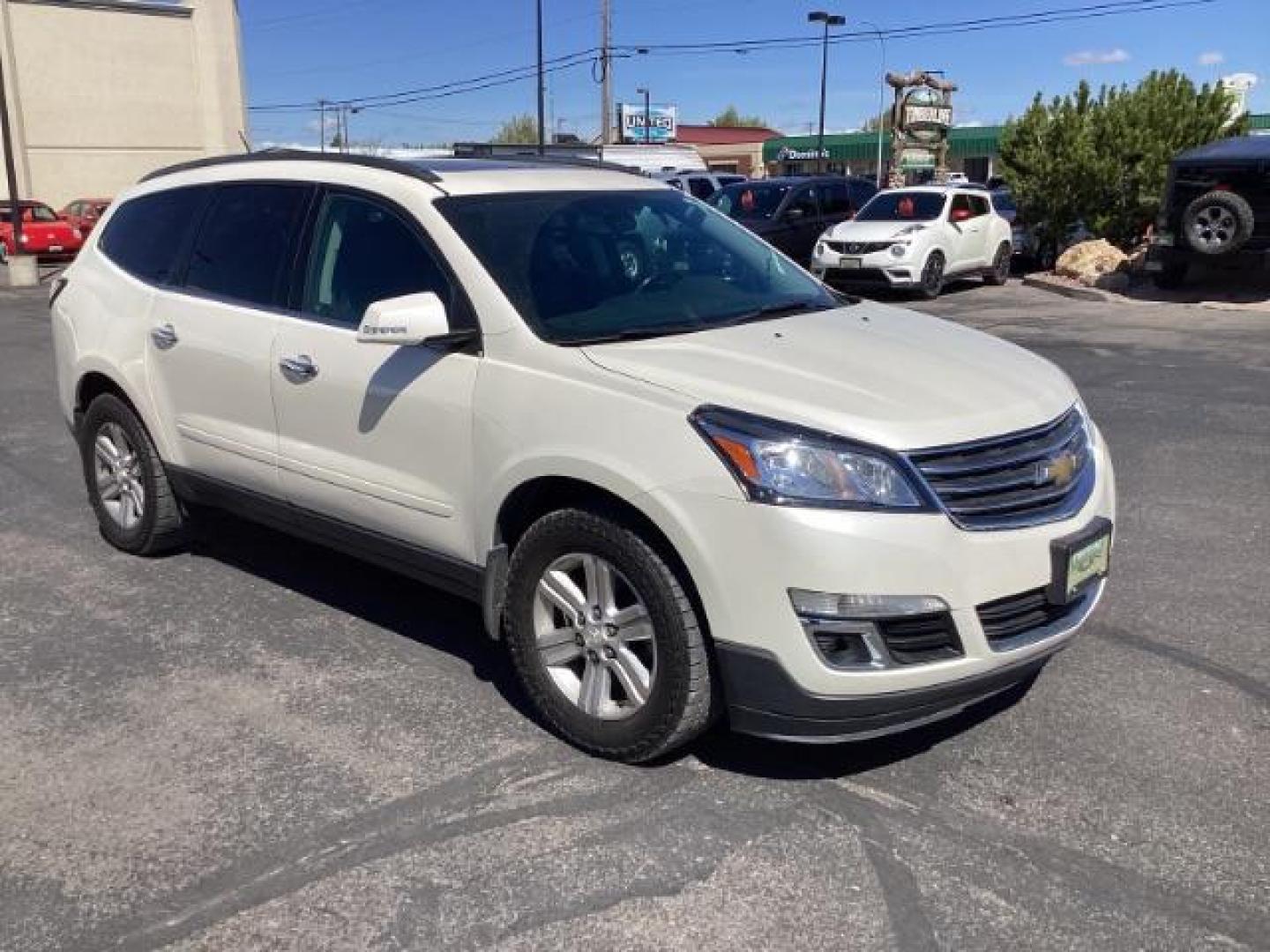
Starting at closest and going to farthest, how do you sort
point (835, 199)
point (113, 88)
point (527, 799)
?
point (527, 799)
point (835, 199)
point (113, 88)

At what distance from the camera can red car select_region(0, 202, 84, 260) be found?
26547 millimetres

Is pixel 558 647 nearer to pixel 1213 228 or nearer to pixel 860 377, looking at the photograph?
pixel 860 377

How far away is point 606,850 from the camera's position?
310 cm

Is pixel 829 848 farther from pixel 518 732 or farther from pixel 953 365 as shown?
pixel 953 365

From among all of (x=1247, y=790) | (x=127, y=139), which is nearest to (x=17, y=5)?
(x=127, y=139)

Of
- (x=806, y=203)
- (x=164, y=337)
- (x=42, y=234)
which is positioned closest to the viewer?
(x=164, y=337)

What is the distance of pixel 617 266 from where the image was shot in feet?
13.5

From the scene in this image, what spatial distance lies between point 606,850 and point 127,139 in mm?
39595

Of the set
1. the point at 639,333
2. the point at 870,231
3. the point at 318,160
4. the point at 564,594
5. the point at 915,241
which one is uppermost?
the point at 318,160

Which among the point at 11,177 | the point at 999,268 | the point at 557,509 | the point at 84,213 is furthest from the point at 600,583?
the point at 84,213

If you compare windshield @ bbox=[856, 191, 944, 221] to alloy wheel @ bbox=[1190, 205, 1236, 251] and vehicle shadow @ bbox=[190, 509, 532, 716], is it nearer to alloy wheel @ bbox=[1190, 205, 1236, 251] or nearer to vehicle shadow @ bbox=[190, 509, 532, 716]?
alloy wheel @ bbox=[1190, 205, 1236, 251]

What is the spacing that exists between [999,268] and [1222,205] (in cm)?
510

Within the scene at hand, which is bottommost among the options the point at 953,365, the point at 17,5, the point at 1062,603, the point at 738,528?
the point at 1062,603

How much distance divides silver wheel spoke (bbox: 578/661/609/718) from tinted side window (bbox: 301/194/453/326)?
50.1 inches
